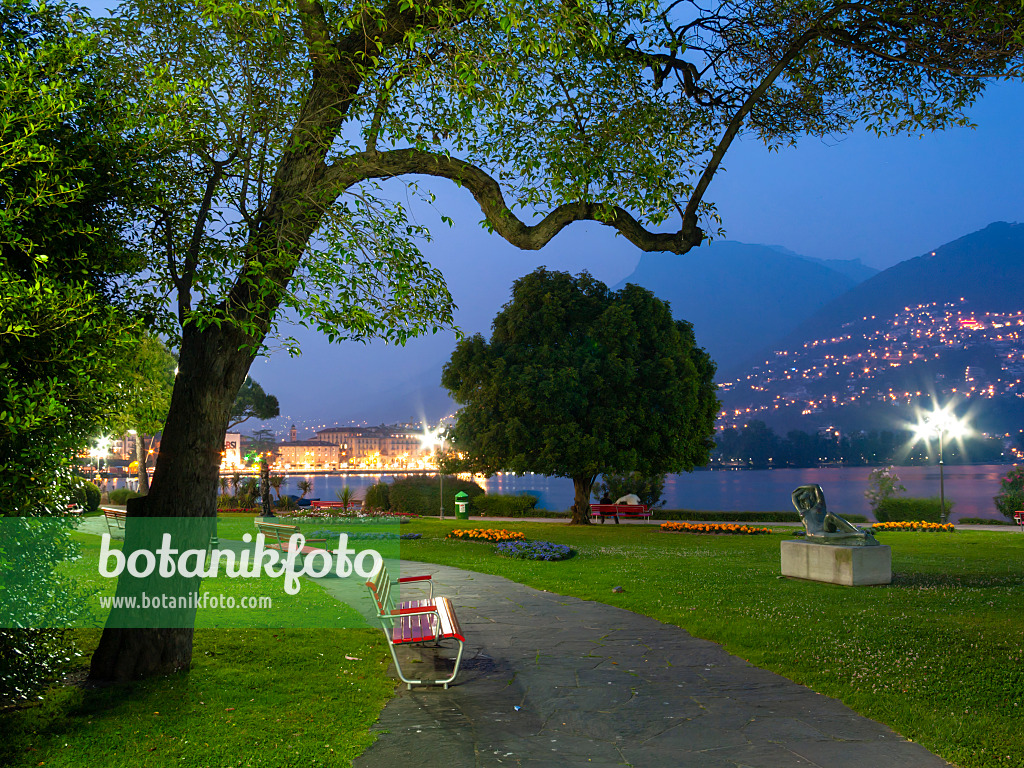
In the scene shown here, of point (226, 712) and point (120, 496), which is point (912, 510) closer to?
point (226, 712)

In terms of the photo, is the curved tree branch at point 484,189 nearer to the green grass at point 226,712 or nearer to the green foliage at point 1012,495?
the green grass at point 226,712

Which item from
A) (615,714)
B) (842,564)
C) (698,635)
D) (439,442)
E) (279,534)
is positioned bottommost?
(698,635)

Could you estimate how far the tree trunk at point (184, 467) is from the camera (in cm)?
595

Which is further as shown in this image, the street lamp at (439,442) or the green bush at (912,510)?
the street lamp at (439,442)

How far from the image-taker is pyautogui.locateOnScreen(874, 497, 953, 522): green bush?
27078mm

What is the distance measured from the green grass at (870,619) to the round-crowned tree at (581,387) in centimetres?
594

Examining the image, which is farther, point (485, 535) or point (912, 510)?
point (912, 510)

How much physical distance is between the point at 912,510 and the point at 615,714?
27017mm

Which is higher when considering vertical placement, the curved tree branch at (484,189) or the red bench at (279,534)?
the curved tree branch at (484,189)

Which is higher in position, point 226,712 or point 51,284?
point 51,284

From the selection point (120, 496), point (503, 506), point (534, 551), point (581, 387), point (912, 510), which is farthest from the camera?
point (120, 496)

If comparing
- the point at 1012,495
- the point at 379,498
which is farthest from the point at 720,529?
the point at 379,498

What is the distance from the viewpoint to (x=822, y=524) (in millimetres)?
11586

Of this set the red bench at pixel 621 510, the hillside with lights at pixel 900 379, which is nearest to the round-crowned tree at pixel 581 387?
the red bench at pixel 621 510
